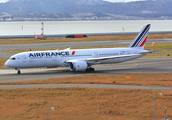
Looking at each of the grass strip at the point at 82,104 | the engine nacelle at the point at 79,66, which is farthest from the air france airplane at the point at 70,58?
the grass strip at the point at 82,104

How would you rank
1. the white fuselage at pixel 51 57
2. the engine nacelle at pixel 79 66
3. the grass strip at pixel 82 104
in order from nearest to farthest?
1. the grass strip at pixel 82 104
2. the white fuselage at pixel 51 57
3. the engine nacelle at pixel 79 66

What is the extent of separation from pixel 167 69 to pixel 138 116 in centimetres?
2992

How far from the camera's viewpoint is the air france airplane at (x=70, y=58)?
46.1 meters

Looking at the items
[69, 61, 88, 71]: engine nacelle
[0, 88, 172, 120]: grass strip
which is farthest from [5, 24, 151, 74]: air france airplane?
[0, 88, 172, 120]: grass strip

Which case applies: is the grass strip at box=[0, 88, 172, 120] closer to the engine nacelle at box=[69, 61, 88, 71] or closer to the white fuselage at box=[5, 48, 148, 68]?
the white fuselage at box=[5, 48, 148, 68]

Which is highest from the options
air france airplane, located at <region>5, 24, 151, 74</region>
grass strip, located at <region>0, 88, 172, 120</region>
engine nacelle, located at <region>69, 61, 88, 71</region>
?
air france airplane, located at <region>5, 24, 151, 74</region>

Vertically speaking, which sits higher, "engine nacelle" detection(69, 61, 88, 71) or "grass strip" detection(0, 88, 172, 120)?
"engine nacelle" detection(69, 61, 88, 71)

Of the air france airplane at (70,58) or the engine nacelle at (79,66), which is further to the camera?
the engine nacelle at (79,66)

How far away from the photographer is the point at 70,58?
4912 centimetres

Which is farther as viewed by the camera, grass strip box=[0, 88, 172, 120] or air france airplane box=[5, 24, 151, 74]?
air france airplane box=[5, 24, 151, 74]

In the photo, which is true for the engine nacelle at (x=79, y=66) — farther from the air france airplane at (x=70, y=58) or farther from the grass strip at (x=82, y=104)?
the grass strip at (x=82, y=104)

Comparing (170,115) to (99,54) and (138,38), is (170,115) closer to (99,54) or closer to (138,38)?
(99,54)

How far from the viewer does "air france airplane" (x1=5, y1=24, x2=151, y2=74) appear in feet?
151

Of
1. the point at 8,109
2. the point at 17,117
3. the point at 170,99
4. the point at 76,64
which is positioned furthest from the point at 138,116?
the point at 76,64
